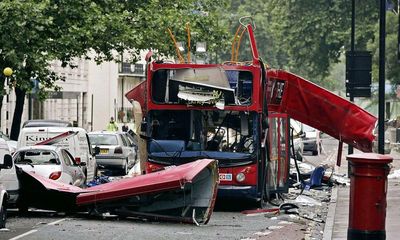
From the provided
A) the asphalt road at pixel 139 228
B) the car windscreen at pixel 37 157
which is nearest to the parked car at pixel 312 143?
the car windscreen at pixel 37 157

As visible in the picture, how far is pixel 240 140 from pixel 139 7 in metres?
16.4

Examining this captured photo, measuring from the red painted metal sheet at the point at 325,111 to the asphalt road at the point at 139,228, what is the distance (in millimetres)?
4332

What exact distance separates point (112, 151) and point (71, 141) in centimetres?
831

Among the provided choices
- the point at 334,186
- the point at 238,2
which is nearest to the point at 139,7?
the point at 334,186

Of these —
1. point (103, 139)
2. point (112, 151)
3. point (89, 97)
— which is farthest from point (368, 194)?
point (89, 97)

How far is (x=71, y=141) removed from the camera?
29875mm

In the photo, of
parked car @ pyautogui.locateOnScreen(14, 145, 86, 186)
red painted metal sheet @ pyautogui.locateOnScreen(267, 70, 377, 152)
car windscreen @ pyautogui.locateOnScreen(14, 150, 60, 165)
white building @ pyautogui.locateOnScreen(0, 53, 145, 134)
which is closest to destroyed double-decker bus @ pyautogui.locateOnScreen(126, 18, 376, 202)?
parked car @ pyautogui.locateOnScreen(14, 145, 86, 186)

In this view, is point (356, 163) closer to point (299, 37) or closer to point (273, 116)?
point (273, 116)

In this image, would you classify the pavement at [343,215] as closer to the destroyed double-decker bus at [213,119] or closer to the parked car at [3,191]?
the destroyed double-decker bus at [213,119]

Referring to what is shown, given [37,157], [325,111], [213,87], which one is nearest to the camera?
[213,87]

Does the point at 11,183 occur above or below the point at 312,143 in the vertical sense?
above

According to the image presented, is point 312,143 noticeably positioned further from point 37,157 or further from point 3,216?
point 3,216

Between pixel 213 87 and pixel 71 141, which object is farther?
pixel 71 141

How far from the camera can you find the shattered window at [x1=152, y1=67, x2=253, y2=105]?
22.5 metres
